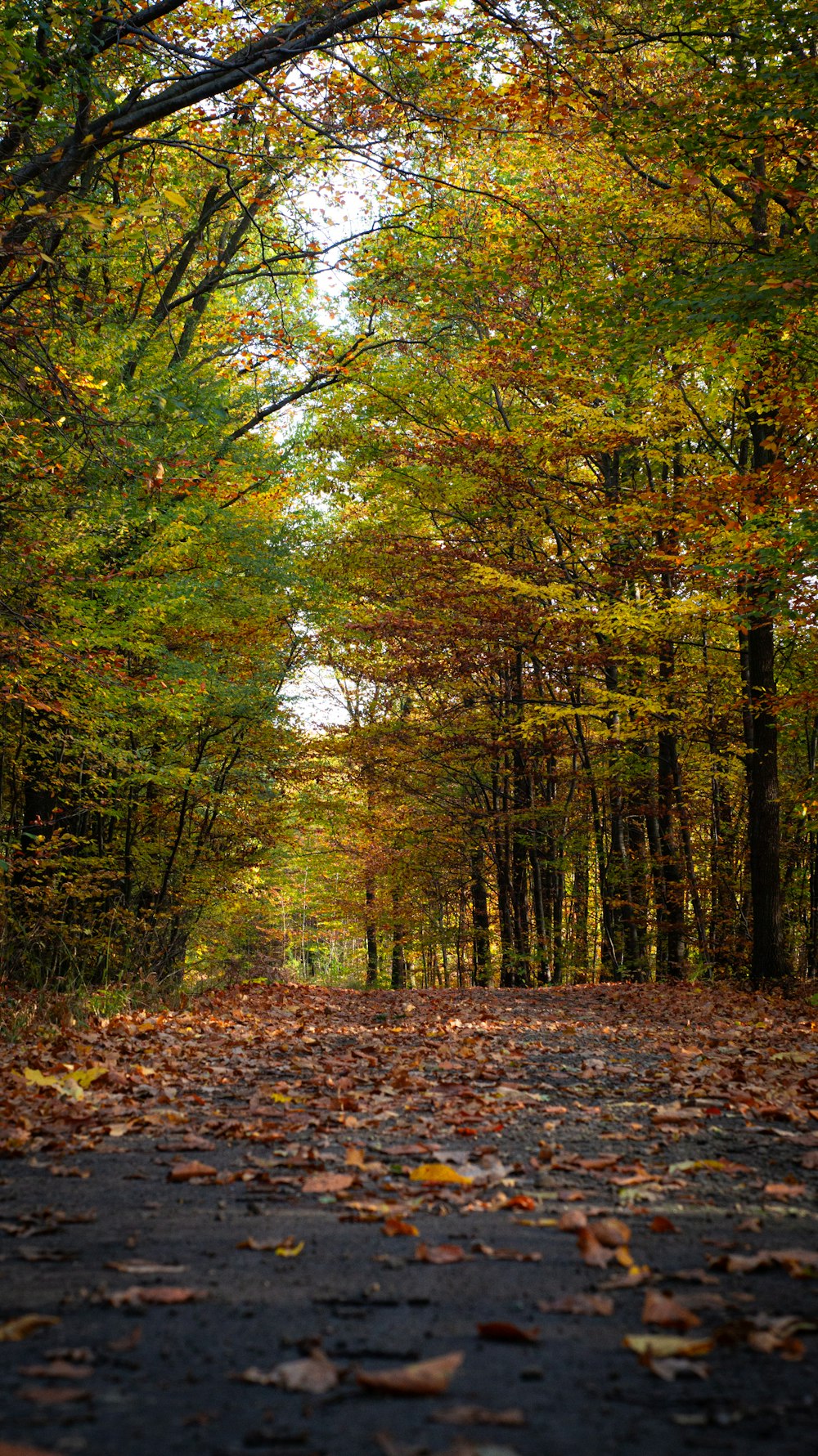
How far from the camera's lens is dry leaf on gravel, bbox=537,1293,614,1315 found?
2.45 meters

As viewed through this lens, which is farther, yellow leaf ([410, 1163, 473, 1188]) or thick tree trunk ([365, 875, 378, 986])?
thick tree trunk ([365, 875, 378, 986])

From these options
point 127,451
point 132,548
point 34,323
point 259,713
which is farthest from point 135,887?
point 34,323

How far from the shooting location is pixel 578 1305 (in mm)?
2480

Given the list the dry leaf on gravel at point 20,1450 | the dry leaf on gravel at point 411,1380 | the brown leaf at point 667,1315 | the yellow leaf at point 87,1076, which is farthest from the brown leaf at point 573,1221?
the yellow leaf at point 87,1076

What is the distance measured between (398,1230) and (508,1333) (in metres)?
0.92

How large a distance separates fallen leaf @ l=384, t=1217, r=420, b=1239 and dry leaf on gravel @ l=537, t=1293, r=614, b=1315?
0.70 metres

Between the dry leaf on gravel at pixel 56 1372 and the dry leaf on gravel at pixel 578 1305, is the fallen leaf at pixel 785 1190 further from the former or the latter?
the dry leaf on gravel at pixel 56 1372

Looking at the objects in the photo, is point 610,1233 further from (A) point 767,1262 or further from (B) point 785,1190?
(B) point 785,1190

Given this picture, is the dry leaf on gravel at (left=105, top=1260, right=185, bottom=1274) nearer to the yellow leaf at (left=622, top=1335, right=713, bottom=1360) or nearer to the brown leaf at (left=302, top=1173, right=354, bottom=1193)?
the brown leaf at (left=302, top=1173, right=354, bottom=1193)

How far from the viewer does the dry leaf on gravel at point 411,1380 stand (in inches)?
78.6

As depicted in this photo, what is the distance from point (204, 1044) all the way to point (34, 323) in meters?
5.86

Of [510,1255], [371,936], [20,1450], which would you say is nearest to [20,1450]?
[20,1450]

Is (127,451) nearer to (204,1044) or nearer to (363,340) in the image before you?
(204,1044)

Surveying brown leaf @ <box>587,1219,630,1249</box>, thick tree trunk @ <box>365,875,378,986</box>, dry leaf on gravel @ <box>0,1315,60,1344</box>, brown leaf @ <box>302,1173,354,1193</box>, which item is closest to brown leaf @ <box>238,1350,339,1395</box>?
dry leaf on gravel @ <box>0,1315,60,1344</box>
